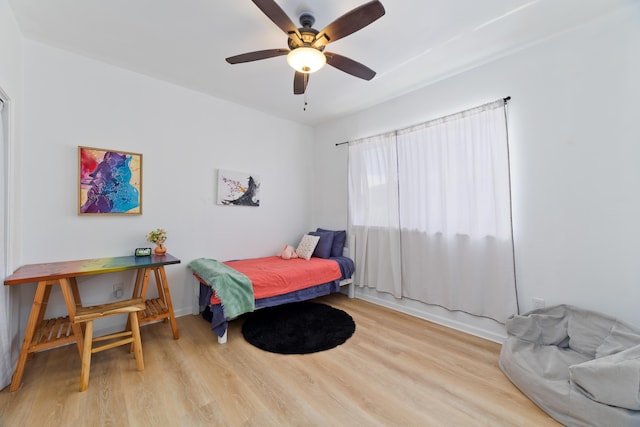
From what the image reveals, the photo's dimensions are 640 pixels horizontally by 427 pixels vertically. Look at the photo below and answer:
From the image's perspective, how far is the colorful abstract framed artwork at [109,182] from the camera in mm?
2447

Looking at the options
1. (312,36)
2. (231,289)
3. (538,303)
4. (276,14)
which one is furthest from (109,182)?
(538,303)

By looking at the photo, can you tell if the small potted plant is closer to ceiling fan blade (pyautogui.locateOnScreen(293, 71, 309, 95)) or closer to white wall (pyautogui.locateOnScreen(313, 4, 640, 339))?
ceiling fan blade (pyautogui.locateOnScreen(293, 71, 309, 95))

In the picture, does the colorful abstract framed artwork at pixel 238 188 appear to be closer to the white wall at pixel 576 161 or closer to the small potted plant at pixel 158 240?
the small potted plant at pixel 158 240

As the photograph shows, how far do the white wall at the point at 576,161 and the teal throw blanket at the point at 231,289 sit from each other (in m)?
2.24

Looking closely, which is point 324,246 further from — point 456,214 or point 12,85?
point 12,85

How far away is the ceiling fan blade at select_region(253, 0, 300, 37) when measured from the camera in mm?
1522

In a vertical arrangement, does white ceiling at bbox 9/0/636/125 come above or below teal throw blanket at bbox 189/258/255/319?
above

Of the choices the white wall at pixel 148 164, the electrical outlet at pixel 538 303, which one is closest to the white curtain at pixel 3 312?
the white wall at pixel 148 164

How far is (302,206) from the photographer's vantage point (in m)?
4.31

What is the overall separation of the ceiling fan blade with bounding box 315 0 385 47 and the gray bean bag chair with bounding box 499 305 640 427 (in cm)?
237

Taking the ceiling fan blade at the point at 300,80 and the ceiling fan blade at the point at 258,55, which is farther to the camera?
the ceiling fan blade at the point at 300,80

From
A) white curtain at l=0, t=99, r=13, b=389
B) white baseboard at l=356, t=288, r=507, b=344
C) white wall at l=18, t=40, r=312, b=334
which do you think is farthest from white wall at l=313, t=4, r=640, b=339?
white curtain at l=0, t=99, r=13, b=389

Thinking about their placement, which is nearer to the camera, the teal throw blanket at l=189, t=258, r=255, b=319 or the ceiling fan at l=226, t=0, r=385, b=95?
the ceiling fan at l=226, t=0, r=385, b=95

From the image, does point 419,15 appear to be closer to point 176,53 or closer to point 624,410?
point 176,53
